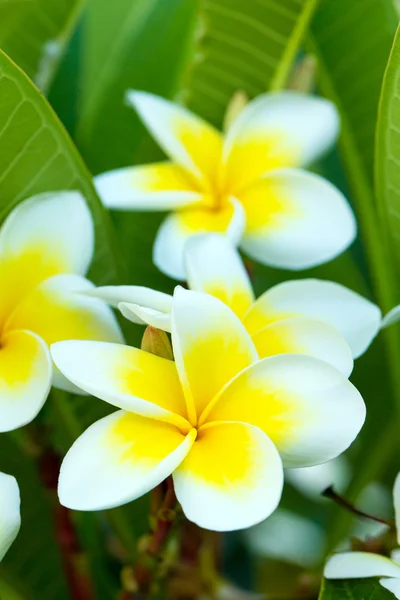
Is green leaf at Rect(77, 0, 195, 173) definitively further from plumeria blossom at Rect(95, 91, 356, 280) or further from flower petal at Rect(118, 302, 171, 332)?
flower petal at Rect(118, 302, 171, 332)

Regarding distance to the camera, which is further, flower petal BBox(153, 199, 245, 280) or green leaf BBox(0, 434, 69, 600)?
green leaf BBox(0, 434, 69, 600)

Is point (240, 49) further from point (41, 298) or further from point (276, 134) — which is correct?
point (41, 298)

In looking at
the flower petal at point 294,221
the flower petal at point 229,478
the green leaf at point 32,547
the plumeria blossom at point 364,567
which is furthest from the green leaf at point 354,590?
the green leaf at point 32,547

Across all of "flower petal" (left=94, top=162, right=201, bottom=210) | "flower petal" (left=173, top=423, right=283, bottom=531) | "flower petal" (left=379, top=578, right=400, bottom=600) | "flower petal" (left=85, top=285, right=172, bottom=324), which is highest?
"flower petal" (left=85, top=285, right=172, bottom=324)

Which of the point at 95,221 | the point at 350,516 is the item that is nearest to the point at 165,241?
the point at 95,221

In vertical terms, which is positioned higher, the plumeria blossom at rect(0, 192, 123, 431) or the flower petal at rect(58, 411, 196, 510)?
the plumeria blossom at rect(0, 192, 123, 431)

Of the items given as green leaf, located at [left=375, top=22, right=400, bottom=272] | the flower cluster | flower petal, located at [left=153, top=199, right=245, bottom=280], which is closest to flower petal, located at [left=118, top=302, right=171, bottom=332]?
the flower cluster
